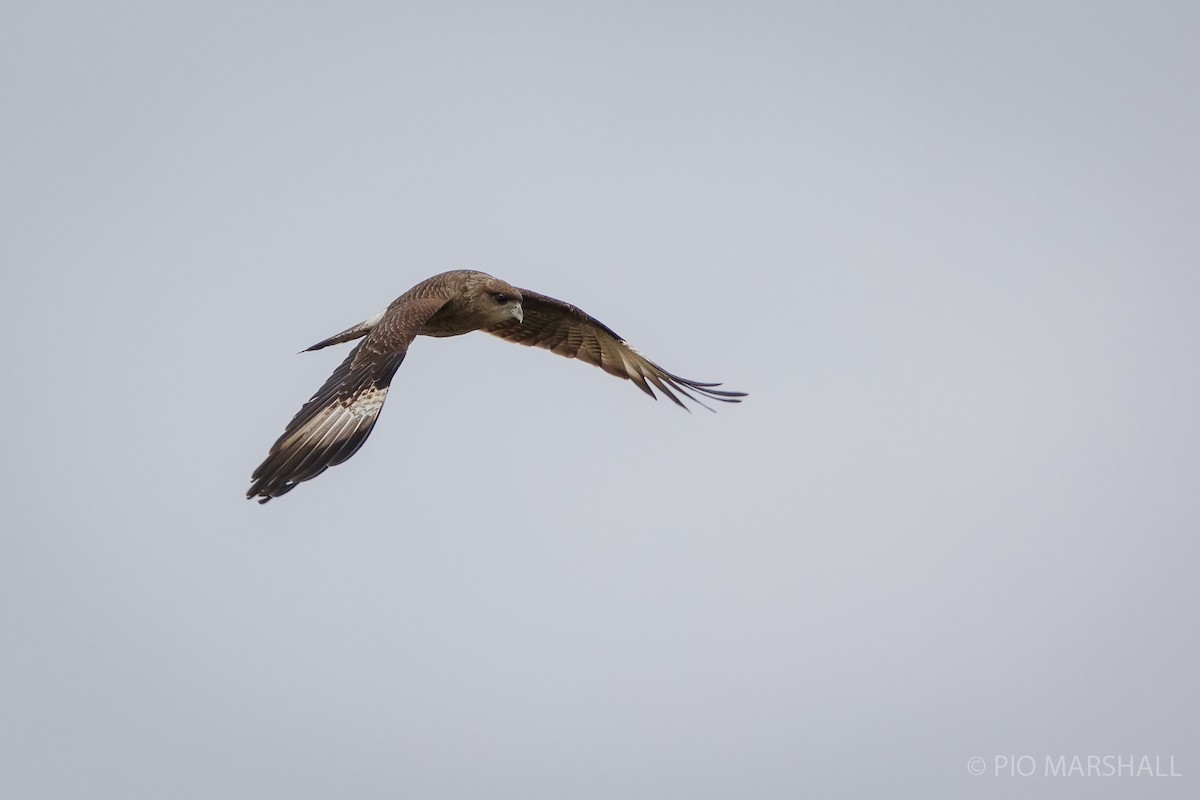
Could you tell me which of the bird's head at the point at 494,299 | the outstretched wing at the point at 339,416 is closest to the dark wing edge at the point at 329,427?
the outstretched wing at the point at 339,416

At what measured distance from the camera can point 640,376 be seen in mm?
17922

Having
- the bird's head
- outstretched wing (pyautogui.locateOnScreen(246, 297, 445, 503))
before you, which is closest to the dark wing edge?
outstretched wing (pyautogui.locateOnScreen(246, 297, 445, 503))

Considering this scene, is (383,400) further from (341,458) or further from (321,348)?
(321,348)

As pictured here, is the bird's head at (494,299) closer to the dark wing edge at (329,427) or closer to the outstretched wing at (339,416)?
the outstretched wing at (339,416)

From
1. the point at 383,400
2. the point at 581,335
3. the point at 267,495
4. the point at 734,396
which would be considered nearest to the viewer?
the point at 267,495

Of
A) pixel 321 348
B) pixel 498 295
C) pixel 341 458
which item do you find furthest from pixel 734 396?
pixel 341 458

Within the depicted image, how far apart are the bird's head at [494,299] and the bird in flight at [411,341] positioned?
0.01 m

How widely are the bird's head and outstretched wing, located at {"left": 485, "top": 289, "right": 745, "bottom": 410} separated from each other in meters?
0.96

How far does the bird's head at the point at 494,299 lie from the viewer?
16.0 m

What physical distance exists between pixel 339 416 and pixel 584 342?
17.4 ft

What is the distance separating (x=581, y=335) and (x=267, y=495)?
20.6ft

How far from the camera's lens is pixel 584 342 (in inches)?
709

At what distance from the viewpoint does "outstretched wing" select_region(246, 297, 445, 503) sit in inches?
492

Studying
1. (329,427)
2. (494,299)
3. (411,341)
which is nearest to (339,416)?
(329,427)
